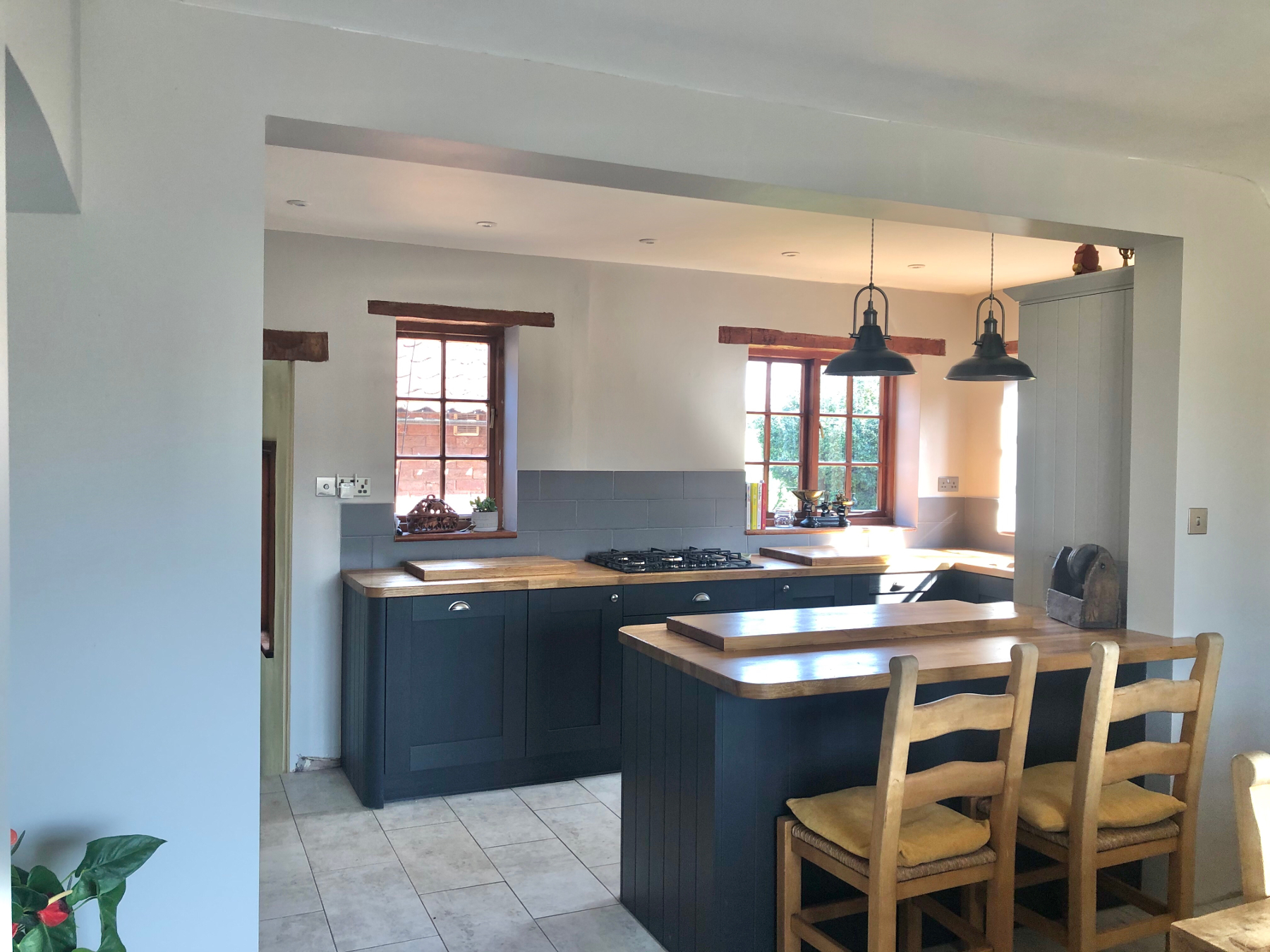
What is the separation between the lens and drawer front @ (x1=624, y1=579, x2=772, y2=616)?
4.63m

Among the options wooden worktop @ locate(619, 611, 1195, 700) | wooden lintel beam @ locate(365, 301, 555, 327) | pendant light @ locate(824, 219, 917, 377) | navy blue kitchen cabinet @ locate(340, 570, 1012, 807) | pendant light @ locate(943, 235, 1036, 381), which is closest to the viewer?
wooden worktop @ locate(619, 611, 1195, 700)

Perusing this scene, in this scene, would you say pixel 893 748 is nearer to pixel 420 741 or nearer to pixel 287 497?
pixel 420 741

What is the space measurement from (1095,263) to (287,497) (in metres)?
3.58

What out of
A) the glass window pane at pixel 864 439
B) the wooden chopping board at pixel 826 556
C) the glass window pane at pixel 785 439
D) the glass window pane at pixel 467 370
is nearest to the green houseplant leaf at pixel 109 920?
the glass window pane at pixel 467 370

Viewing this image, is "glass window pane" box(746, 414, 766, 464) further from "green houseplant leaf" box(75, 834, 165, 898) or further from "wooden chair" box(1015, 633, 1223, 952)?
"green houseplant leaf" box(75, 834, 165, 898)

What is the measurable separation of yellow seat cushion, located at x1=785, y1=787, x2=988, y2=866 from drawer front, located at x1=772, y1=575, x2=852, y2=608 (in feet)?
7.67

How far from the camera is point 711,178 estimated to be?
8.32ft

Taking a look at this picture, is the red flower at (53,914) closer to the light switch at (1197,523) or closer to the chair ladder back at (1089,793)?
the chair ladder back at (1089,793)

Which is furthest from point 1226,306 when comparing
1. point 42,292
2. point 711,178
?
point 42,292

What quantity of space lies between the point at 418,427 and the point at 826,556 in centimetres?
224

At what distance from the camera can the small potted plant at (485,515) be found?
5.05 m

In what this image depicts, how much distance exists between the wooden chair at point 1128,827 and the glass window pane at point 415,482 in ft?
10.8

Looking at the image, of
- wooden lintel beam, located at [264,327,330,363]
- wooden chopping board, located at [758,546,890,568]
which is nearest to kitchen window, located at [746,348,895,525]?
wooden chopping board, located at [758,546,890,568]

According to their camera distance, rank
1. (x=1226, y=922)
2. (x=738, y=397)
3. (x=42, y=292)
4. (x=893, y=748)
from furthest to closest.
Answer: (x=738, y=397)
(x=893, y=748)
(x=42, y=292)
(x=1226, y=922)
